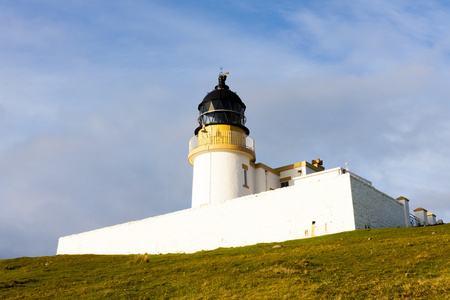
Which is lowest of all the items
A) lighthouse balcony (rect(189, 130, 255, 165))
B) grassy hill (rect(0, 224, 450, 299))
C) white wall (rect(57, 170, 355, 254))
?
grassy hill (rect(0, 224, 450, 299))

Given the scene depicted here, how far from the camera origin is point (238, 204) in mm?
28000

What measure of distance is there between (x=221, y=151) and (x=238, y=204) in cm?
618

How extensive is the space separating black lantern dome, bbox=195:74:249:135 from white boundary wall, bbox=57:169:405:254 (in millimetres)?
6903

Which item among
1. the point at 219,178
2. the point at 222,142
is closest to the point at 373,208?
the point at 219,178

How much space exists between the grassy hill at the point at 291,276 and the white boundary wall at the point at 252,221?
2886 mm

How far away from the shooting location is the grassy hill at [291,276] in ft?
39.8

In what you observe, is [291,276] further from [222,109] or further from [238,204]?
[222,109]

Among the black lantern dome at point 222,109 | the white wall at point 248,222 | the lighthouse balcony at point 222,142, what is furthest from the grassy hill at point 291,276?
the black lantern dome at point 222,109

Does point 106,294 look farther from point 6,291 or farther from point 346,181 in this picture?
point 346,181

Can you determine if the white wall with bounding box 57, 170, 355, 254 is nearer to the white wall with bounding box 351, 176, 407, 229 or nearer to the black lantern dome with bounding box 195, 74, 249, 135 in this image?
the white wall with bounding box 351, 176, 407, 229

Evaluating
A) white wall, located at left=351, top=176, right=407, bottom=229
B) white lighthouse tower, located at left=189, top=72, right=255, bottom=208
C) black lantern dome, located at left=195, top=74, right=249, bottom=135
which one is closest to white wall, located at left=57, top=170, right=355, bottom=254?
white wall, located at left=351, top=176, right=407, bottom=229

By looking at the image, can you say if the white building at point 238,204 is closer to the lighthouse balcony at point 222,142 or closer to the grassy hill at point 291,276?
the lighthouse balcony at point 222,142

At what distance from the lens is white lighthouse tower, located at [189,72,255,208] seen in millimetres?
32438

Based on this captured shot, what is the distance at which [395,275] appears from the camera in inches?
515
